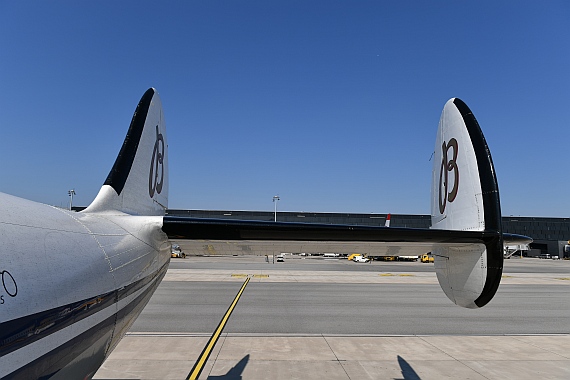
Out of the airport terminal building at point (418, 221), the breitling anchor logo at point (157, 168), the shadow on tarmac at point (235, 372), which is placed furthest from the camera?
the airport terminal building at point (418, 221)

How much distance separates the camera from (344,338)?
480 inches

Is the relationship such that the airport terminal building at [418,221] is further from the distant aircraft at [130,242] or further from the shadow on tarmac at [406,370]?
the distant aircraft at [130,242]

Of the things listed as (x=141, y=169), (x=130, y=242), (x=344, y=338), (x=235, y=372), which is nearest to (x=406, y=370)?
(x=344, y=338)

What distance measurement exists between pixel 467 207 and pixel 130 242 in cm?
423

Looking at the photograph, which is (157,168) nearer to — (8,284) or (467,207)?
(467,207)

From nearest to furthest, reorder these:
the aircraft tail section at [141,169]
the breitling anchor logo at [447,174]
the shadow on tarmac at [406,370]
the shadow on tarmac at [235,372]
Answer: the aircraft tail section at [141,169] → the breitling anchor logo at [447,174] → the shadow on tarmac at [235,372] → the shadow on tarmac at [406,370]

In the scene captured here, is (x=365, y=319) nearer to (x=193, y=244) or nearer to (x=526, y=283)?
(x=193, y=244)

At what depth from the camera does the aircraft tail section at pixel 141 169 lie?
5451 millimetres

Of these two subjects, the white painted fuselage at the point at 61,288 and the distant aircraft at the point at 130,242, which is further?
the distant aircraft at the point at 130,242

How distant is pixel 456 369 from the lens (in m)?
9.29

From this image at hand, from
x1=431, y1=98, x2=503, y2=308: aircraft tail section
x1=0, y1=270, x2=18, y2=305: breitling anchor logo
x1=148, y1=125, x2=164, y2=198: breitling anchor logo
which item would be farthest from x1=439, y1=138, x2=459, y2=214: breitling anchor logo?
x1=0, y1=270, x2=18, y2=305: breitling anchor logo

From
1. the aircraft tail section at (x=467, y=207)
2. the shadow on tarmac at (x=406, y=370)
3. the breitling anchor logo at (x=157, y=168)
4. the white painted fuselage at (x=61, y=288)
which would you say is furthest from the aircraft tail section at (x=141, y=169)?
the shadow on tarmac at (x=406, y=370)

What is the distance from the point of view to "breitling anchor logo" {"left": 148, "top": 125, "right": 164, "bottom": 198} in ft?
23.6

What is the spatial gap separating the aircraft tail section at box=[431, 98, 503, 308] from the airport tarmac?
178 inches
